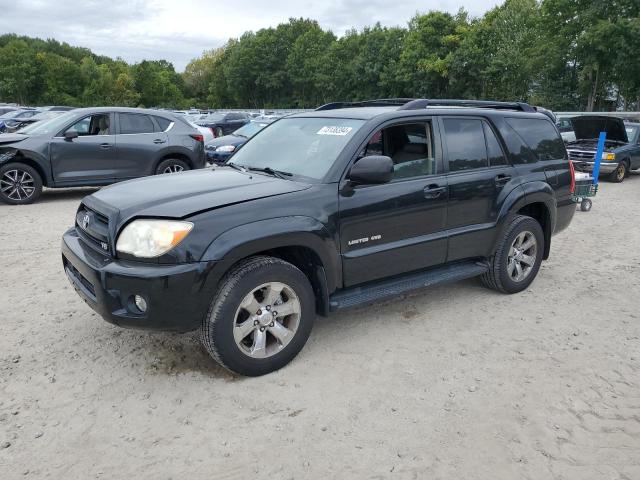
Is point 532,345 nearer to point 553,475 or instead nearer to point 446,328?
point 446,328

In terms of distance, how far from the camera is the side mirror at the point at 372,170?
11.9ft

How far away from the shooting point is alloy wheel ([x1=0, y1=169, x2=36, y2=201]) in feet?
29.5

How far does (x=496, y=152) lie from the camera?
4.81m

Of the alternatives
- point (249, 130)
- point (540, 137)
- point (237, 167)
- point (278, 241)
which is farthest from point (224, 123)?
point (278, 241)

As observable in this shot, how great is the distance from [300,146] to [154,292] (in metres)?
1.77

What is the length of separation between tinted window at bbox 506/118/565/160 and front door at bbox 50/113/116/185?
23.7 feet

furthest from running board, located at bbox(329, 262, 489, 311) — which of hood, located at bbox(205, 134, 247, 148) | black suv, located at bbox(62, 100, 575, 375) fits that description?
hood, located at bbox(205, 134, 247, 148)

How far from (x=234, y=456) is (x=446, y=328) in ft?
7.32

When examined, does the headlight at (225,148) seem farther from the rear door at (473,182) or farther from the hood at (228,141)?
the rear door at (473,182)

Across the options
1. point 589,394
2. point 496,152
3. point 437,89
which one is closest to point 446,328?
point 589,394

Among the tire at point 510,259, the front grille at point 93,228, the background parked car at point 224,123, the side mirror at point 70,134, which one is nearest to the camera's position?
the front grille at point 93,228

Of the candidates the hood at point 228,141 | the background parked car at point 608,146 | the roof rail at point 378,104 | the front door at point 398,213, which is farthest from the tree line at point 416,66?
the front door at point 398,213

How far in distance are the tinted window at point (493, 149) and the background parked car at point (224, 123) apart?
800 inches

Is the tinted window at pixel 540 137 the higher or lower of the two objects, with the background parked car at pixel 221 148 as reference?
higher
